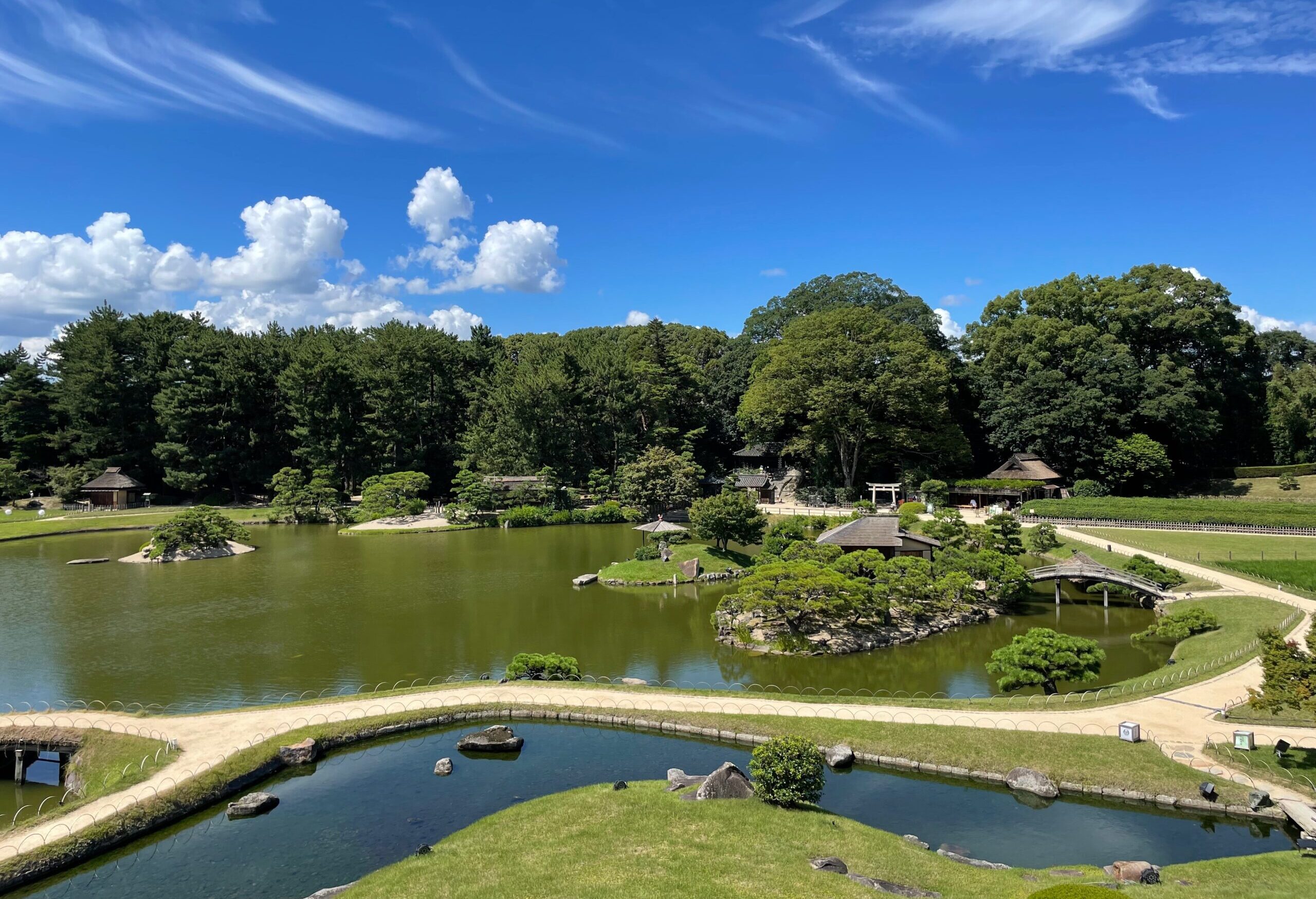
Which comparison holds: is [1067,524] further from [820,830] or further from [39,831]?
[39,831]

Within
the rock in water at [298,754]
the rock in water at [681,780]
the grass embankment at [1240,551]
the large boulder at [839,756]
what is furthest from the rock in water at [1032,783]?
the grass embankment at [1240,551]

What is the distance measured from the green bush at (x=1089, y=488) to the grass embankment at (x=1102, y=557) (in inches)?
489

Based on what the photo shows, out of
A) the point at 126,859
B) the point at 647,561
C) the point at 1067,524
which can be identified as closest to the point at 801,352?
the point at 1067,524

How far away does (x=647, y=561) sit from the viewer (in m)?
35.8

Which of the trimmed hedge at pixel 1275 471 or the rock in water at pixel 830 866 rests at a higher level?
the trimmed hedge at pixel 1275 471

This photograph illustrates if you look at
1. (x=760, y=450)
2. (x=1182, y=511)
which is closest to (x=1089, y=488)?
(x=1182, y=511)

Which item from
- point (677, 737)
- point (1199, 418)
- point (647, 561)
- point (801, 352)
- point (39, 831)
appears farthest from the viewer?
point (801, 352)

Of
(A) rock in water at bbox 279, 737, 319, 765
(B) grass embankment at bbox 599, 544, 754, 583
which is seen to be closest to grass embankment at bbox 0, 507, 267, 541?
(B) grass embankment at bbox 599, 544, 754, 583

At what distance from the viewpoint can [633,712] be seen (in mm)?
17984

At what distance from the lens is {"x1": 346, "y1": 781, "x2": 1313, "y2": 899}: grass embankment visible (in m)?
10.3

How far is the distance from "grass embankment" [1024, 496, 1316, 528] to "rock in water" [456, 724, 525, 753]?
37.8 metres

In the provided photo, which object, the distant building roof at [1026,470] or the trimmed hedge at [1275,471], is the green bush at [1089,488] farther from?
the trimmed hedge at [1275,471]

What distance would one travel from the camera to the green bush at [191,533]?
3944 cm

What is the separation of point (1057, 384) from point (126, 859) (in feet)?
182
